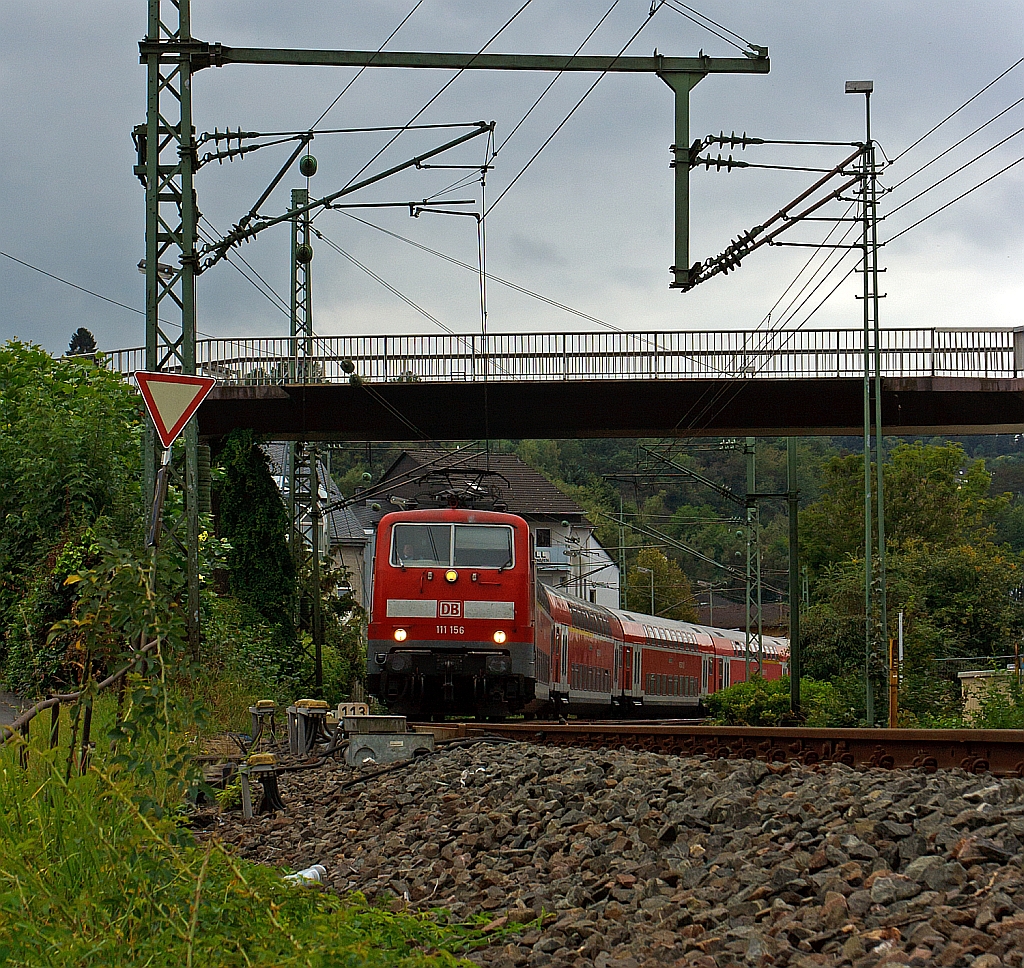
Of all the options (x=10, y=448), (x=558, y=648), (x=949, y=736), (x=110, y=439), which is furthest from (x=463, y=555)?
(x=949, y=736)

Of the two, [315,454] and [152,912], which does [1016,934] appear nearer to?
[152,912]

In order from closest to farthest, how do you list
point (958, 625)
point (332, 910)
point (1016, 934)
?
point (1016, 934) → point (332, 910) → point (958, 625)

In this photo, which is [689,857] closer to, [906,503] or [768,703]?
[768,703]

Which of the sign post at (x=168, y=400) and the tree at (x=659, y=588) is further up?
the sign post at (x=168, y=400)

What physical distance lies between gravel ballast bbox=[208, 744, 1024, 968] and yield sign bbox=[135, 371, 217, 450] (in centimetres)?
285

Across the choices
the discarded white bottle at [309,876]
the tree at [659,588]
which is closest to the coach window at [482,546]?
the discarded white bottle at [309,876]

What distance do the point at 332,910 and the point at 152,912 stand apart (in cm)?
118

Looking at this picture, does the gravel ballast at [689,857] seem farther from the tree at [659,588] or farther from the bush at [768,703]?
the tree at [659,588]

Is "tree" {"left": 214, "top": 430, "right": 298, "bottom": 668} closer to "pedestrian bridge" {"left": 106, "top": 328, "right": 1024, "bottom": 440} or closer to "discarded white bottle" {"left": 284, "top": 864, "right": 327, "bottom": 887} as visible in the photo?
"pedestrian bridge" {"left": 106, "top": 328, "right": 1024, "bottom": 440}

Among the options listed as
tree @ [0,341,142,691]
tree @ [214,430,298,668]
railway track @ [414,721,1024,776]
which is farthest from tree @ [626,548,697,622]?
railway track @ [414,721,1024,776]

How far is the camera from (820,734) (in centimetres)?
1135

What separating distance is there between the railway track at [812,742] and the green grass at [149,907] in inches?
196

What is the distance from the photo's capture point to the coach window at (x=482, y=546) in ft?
59.2

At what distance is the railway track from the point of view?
988 centimetres
